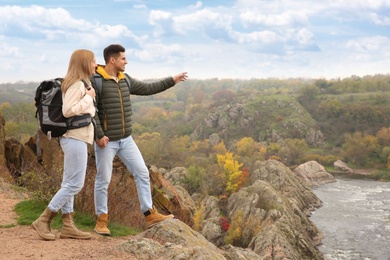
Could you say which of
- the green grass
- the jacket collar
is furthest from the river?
the jacket collar

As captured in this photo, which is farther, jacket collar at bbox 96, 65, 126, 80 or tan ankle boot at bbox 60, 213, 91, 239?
tan ankle boot at bbox 60, 213, 91, 239

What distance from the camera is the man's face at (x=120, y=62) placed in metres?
6.64

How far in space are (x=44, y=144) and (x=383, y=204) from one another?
48.9m

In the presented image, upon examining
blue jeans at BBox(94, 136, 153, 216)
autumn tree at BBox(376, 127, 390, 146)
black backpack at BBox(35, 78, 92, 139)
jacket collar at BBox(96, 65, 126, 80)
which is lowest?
autumn tree at BBox(376, 127, 390, 146)

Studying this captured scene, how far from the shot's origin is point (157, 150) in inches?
2761

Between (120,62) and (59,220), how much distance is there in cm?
344

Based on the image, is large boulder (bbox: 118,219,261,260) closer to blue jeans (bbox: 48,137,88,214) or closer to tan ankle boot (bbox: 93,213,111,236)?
tan ankle boot (bbox: 93,213,111,236)

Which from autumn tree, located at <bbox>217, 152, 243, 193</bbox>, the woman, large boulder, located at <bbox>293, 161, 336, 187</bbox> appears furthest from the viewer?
large boulder, located at <bbox>293, 161, 336, 187</bbox>

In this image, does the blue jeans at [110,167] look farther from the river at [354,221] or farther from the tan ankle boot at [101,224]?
the river at [354,221]

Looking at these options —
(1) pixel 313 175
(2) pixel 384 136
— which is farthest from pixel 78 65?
(2) pixel 384 136

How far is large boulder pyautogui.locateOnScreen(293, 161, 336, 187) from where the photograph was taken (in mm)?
73000

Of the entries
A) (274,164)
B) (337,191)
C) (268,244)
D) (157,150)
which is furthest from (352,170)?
(268,244)

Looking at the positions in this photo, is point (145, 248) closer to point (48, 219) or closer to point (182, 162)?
point (48, 219)

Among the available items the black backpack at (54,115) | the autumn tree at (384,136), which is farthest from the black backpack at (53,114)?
the autumn tree at (384,136)
